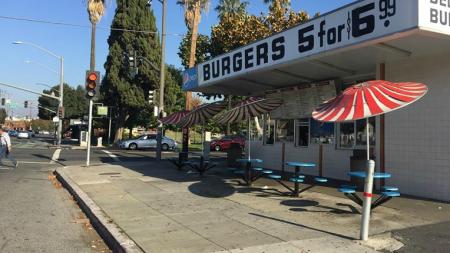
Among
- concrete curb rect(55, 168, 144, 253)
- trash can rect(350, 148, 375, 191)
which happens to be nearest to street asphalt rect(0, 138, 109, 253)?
concrete curb rect(55, 168, 144, 253)

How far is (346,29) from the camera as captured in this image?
10117mm

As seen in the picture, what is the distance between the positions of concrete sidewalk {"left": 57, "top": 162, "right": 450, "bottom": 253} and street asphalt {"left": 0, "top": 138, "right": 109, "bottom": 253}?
58 centimetres

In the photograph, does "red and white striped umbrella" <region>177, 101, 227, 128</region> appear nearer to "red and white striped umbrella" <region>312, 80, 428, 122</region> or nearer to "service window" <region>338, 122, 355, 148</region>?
"service window" <region>338, 122, 355, 148</region>

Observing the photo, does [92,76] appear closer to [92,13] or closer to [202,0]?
[202,0]

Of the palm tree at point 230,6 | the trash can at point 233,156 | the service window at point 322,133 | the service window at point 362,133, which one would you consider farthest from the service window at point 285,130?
the palm tree at point 230,6

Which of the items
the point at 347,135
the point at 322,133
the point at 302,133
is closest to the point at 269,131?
the point at 302,133

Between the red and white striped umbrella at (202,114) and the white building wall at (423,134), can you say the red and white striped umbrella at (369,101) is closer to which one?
the white building wall at (423,134)

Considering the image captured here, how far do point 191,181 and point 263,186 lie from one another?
97.8 inches

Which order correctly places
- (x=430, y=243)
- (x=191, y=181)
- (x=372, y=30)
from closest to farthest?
(x=430, y=243), (x=372, y=30), (x=191, y=181)

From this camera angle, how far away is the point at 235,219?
869 centimetres

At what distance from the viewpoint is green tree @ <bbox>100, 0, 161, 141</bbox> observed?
47219 mm

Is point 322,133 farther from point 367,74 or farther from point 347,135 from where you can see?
point 367,74

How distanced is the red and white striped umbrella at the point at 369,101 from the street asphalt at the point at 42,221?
13.1 feet

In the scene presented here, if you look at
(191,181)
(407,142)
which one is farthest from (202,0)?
(407,142)
